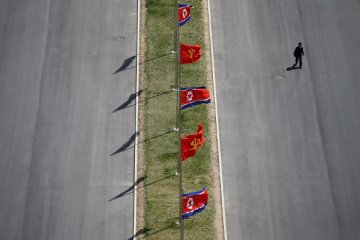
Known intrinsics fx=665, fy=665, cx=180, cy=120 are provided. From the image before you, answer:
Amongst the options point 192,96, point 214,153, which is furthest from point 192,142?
point 214,153

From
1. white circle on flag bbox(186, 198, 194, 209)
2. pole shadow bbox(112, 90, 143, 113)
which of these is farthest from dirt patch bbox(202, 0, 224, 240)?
pole shadow bbox(112, 90, 143, 113)

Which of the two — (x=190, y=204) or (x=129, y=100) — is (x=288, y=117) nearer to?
(x=129, y=100)

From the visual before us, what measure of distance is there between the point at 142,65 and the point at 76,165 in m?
7.31

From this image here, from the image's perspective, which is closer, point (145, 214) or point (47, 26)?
point (145, 214)

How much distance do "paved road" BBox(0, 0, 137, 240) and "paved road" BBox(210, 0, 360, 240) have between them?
5007 mm

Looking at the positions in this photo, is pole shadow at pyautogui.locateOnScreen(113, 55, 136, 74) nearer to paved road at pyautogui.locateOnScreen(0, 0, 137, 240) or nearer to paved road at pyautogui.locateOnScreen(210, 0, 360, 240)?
paved road at pyautogui.locateOnScreen(0, 0, 137, 240)

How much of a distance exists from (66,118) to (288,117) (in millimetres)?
10968

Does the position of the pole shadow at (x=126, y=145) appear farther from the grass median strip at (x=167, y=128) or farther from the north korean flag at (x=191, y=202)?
the north korean flag at (x=191, y=202)

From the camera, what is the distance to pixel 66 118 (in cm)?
3294

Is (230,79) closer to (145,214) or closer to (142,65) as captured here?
(142,65)

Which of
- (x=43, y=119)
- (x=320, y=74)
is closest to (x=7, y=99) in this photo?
(x=43, y=119)

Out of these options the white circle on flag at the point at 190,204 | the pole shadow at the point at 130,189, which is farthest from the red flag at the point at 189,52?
the white circle on flag at the point at 190,204

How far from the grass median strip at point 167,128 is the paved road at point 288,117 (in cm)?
100

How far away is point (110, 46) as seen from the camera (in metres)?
36.5
